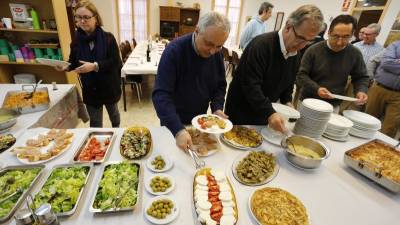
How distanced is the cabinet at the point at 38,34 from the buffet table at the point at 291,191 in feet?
8.10

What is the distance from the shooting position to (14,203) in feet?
2.78

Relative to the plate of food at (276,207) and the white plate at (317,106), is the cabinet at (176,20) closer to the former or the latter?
the white plate at (317,106)

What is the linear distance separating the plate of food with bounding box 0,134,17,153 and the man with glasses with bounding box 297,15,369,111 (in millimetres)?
2136

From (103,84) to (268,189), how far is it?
1.76m

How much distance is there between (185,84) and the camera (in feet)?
4.61

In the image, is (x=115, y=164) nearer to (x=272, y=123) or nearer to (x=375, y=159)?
(x=272, y=123)

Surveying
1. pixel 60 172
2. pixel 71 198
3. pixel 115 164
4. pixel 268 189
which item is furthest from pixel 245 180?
pixel 60 172

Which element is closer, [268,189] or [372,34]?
[268,189]

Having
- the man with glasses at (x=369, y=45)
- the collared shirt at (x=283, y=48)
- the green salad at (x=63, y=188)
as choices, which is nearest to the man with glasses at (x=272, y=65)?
the collared shirt at (x=283, y=48)

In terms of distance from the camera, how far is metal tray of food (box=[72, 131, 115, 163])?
3.65 feet

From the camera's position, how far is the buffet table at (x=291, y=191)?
86cm

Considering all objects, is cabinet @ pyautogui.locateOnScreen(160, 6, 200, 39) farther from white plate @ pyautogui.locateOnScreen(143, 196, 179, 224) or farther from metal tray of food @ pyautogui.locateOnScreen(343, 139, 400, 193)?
white plate @ pyautogui.locateOnScreen(143, 196, 179, 224)

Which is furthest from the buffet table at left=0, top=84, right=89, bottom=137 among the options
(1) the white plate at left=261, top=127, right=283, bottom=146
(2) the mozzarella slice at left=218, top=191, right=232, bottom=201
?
(1) the white plate at left=261, top=127, right=283, bottom=146

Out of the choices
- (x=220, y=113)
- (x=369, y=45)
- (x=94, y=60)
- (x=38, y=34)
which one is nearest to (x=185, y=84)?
(x=220, y=113)
